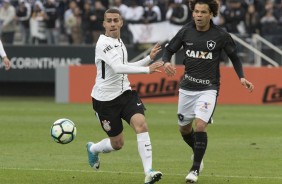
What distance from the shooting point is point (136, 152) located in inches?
600

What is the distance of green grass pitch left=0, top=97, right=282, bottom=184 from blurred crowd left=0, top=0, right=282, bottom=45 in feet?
16.4

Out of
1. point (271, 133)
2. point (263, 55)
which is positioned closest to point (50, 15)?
point (263, 55)

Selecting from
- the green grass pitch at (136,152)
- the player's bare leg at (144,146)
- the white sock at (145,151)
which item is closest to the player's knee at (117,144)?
the green grass pitch at (136,152)

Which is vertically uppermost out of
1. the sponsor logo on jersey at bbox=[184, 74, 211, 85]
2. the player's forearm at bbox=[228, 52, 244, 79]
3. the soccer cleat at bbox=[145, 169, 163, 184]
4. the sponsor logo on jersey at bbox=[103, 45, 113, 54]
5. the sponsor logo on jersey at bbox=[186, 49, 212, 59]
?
the sponsor logo on jersey at bbox=[103, 45, 113, 54]

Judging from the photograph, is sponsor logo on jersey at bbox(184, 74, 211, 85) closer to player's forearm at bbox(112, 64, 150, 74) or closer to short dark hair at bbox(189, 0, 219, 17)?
short dark hair at bbox(189, 0, 219, 17)

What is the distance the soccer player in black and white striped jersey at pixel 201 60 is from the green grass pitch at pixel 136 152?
94 cm

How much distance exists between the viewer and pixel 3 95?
34719mm

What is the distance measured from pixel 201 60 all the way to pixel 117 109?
1336mm

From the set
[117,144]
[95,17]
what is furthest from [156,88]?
Result: [117,144]

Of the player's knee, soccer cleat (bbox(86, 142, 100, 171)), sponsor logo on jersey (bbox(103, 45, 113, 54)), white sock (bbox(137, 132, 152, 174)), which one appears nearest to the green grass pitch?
soccer cleat (bbox(86, 142, 100, 171))

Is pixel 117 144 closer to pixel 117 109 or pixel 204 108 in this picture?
pixel 117 109

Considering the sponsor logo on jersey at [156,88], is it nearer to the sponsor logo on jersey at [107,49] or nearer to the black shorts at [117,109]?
the black shorts at [117,109]

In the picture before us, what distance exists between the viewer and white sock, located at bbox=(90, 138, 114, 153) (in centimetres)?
1209

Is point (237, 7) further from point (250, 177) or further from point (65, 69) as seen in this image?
point (250, 177)
